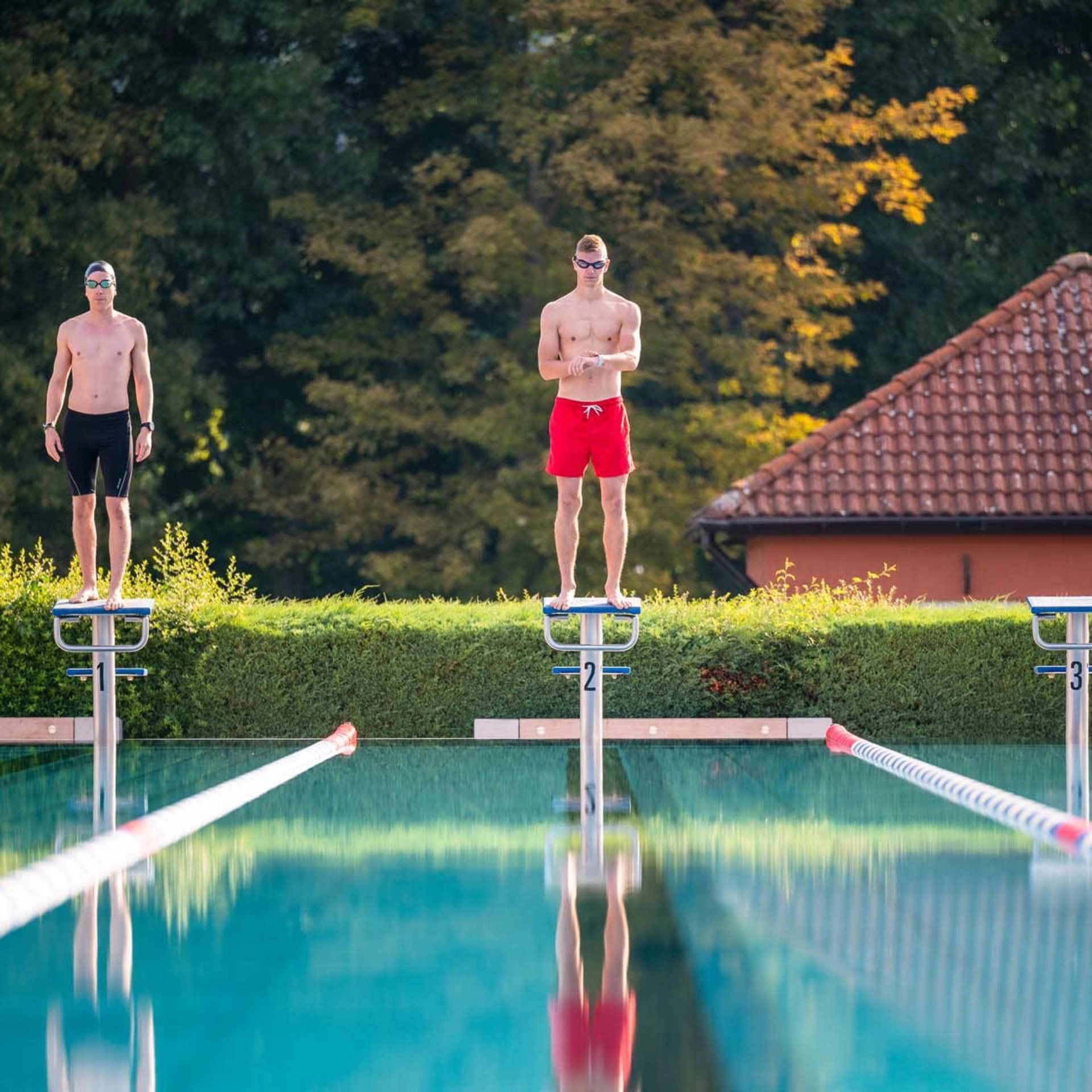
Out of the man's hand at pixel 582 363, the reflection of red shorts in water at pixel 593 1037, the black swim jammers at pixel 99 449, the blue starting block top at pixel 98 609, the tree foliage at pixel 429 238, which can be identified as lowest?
the reflection of red shorts in water at pixel 593 1037

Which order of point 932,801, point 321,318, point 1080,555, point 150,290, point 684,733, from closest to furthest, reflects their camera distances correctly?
point 932,801
point 684,733
point 1080,555
point 150,290
point 321,318

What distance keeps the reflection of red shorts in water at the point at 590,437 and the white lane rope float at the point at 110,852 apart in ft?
8.08

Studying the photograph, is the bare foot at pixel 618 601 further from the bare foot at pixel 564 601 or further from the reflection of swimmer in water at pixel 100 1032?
the reflection of swimmer in water at pixel 100 1032

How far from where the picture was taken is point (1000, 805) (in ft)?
25.8

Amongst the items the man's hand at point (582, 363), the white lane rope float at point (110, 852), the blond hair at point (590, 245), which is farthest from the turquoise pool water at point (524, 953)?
the blond hair at point (590, 245)

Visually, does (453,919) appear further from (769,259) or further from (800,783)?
(769,259)

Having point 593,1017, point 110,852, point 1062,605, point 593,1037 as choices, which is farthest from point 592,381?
point 593,1037

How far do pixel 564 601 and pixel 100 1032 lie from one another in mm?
5569

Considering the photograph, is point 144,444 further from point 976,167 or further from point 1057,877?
point 976,167

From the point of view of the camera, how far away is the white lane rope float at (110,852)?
5531 millimetres

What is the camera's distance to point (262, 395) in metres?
29.0

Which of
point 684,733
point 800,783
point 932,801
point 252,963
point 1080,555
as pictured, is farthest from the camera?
point 1080,555

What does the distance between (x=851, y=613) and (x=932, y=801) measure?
14.7ft

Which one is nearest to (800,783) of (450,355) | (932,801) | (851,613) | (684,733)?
(932,801)
